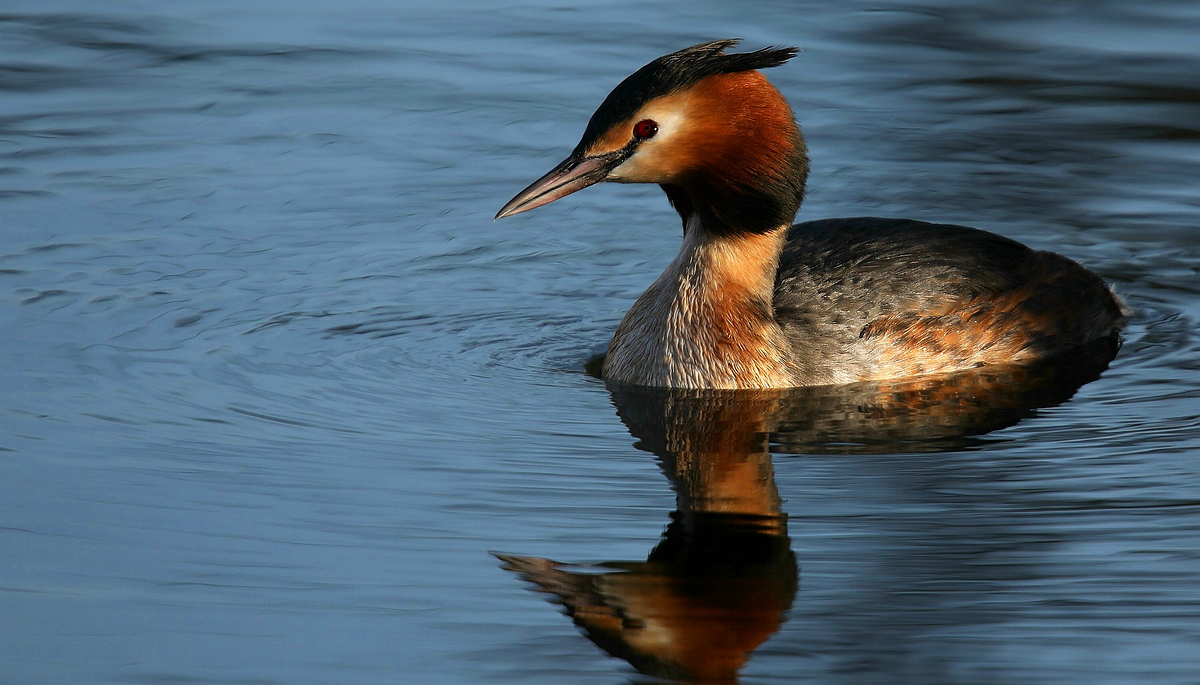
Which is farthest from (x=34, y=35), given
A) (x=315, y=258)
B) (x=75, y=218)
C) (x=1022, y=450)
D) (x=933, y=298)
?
(x=1022, y=450)

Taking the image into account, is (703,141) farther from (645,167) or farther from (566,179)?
(566,179)

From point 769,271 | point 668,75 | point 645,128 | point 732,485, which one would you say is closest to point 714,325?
point 769,271

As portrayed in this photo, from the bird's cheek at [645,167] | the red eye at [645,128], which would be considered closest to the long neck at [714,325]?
the bird's cheek at [645,167]

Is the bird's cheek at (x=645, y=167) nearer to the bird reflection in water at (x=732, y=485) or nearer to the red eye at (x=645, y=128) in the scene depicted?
the red eye at (x=645, y=128)

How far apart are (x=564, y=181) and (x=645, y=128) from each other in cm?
43

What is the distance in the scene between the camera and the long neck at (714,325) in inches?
313

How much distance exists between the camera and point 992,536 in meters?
6.07

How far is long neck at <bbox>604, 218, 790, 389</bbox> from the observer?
7.96m

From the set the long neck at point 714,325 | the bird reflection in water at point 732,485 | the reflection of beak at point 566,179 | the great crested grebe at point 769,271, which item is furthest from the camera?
the long neck at point 714,325

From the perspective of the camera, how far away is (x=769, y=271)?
8117mm

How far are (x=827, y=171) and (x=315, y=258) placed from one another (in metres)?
3.48

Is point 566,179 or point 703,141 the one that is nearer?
point 566,179

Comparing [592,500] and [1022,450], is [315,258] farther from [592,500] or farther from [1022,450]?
[1022,450]

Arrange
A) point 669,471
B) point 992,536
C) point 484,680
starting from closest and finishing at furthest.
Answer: point 484,680, point 992,536, point 669,471
